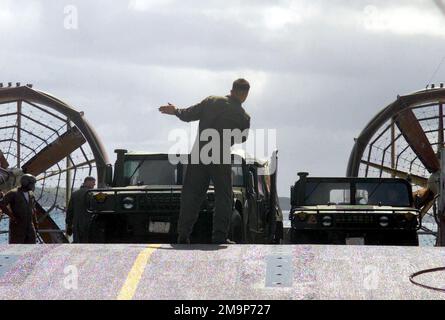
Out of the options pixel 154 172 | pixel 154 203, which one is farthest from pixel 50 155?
pixel 154 203

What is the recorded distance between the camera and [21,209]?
14891 mm

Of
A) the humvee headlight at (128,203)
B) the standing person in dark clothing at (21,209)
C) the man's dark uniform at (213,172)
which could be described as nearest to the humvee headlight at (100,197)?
the humvee headlight at (128,203)

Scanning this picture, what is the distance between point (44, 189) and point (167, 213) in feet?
47.5

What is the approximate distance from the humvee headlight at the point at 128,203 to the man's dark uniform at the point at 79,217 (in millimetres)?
702

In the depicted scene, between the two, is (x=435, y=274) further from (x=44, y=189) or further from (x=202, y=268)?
(x=44, y=189)

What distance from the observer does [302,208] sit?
16.2 m

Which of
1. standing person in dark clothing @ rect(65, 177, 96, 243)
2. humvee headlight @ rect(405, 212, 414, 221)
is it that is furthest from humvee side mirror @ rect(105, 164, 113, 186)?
humvee headlight @ rect(405, 212, 414, 221)

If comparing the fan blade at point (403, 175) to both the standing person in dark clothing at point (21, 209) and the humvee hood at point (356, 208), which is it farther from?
the standing person in dark clothing at point (21, 209)

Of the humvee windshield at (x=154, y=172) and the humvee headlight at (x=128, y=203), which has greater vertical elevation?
the humvee windshield at (x=154, y=172)

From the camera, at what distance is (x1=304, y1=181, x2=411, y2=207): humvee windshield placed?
16609 mm

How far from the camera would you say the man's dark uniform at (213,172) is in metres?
10.6

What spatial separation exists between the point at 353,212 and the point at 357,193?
142 cm

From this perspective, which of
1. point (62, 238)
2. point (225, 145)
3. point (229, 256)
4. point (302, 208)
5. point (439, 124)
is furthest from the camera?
point (439, 124)
